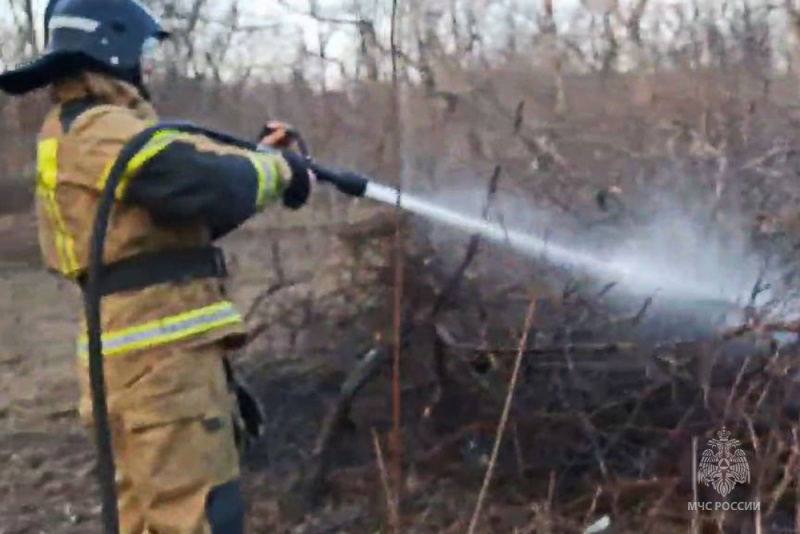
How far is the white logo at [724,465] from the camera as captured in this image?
12.1 feet

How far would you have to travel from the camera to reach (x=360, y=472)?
181 inches

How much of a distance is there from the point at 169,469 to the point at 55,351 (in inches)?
199

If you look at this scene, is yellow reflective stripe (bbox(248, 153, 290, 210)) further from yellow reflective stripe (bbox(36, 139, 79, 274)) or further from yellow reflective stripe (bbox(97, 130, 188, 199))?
yellow reflective stripe (bbox(36, 139, 79, 274))

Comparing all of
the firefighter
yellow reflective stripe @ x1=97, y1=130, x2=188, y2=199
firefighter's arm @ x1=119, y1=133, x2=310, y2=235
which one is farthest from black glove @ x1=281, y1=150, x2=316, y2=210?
yellow reflective stripe @ x1=97, y1=130, x2=188, y2=199

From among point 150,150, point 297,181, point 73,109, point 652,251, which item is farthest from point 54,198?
point 652,251

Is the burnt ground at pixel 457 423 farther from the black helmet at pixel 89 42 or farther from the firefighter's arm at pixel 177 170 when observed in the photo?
the black helmet at pixel 89 42

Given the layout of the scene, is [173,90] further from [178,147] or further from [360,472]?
[178,147]

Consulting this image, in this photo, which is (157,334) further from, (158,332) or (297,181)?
(297,181)

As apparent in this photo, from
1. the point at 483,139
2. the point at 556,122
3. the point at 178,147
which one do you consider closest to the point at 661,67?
the point at 556,122

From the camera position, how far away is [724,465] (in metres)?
3.72

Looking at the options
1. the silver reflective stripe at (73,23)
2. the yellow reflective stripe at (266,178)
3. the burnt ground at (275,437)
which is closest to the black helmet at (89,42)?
the silver reflective stripe at (73,23)

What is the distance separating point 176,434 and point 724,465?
1.80 m

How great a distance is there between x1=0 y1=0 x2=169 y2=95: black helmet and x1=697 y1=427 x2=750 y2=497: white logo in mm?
2159

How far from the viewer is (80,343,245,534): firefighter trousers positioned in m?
3.03
